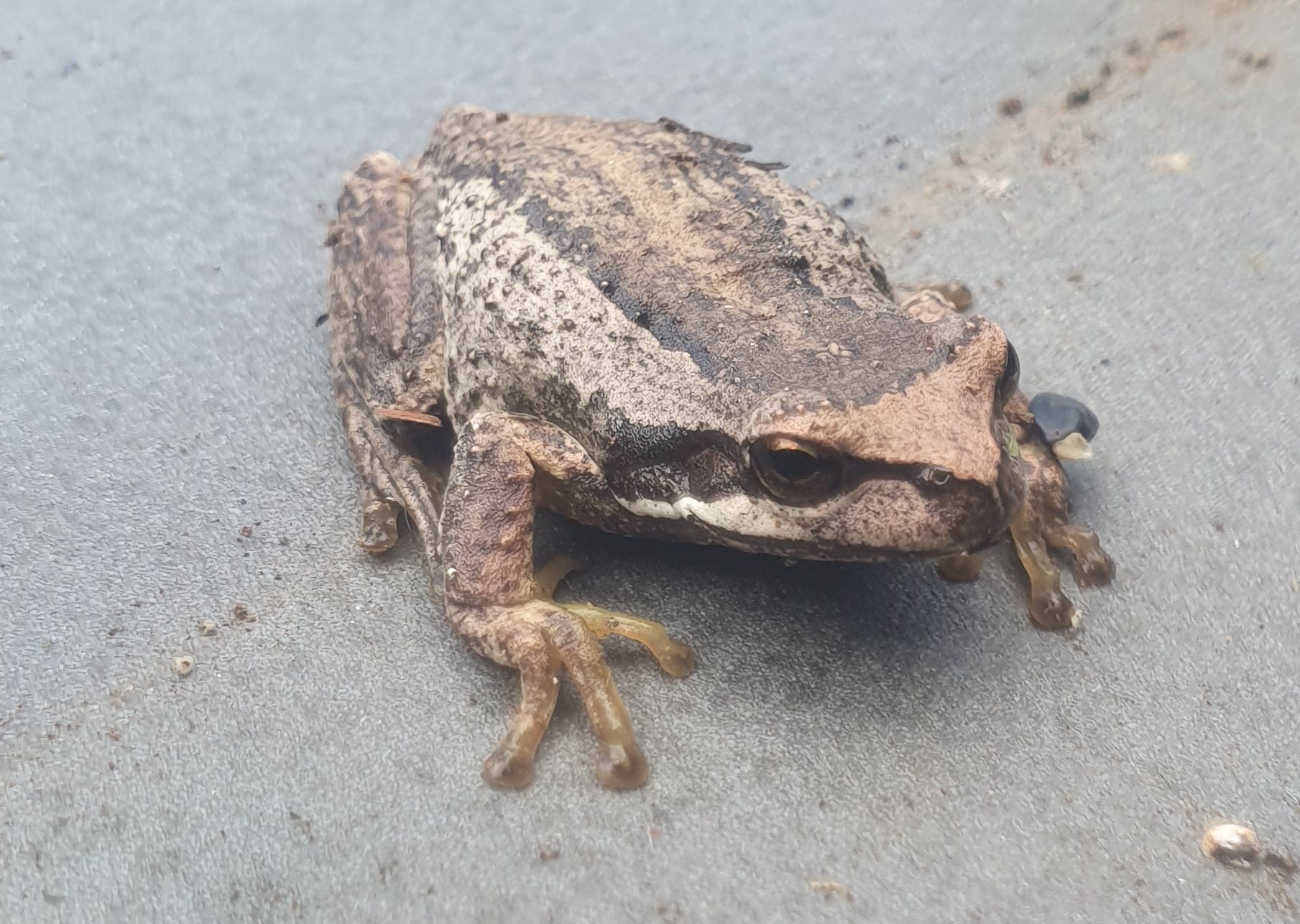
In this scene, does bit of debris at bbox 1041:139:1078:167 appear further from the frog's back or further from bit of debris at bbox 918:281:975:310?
the frog's back

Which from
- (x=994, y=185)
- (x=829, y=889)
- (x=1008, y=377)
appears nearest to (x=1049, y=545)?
(x=1008, y=377)

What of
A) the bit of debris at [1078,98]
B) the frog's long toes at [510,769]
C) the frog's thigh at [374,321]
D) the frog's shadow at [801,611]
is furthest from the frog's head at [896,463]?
the bit of debris at [1078,98]

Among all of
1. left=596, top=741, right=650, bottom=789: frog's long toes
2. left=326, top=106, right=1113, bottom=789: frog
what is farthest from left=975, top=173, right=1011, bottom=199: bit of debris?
left=596, top=741, right=650, bottom=789: frog's long toes

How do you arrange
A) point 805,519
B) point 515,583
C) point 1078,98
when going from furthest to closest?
point 1078,98 → point 515,583 → point 805,519

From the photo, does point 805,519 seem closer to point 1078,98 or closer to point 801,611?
point 801,611

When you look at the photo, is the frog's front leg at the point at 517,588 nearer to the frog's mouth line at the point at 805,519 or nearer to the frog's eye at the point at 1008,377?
the frog's mouth line at the point at 805,519

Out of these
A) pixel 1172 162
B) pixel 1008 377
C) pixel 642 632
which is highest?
pixel 1172 162
